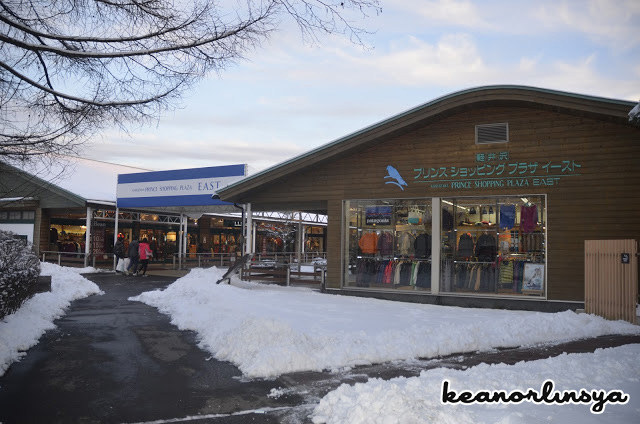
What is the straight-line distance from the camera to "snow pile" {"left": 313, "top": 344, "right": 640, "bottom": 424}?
15.5 ft

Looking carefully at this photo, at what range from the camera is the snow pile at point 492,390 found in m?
4.73

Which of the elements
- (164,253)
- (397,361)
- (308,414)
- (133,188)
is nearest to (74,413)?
(308,414)

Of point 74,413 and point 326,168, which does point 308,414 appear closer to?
point 74,413

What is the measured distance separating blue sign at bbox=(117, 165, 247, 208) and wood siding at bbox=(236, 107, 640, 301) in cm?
840

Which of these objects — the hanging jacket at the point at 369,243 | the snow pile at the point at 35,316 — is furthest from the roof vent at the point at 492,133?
the snow pile at the point at 35,316

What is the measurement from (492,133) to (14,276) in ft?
37.6

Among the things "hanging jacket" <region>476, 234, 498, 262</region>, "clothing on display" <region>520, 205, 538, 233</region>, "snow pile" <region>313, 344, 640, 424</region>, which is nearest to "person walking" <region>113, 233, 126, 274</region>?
"hanging jacket" <region>476, 234, 498, 262</region>

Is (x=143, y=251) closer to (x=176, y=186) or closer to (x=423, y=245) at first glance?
(x=176, y=186)

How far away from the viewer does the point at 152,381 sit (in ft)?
21.5

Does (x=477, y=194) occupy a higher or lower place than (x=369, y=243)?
higher

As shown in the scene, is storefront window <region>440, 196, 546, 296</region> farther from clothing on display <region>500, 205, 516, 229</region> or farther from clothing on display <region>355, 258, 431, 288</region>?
clothing on display <region>355, 258, 431, 288</region>

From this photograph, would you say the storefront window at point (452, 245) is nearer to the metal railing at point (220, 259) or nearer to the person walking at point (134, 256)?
the metal railing at point (220, 259)

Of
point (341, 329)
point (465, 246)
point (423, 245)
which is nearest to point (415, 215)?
point (423, 245)

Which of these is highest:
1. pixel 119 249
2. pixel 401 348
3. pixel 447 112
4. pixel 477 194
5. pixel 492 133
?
pixel 447 112
